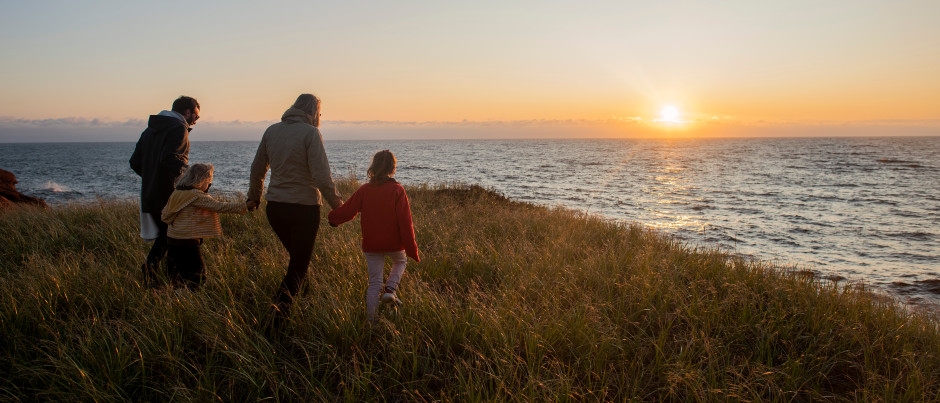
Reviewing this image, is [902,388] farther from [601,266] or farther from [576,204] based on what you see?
[576,204]

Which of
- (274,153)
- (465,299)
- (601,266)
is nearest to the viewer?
(274,153)

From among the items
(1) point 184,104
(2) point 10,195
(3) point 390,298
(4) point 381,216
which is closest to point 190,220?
(1) point 184,104

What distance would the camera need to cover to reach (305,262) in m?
4.55

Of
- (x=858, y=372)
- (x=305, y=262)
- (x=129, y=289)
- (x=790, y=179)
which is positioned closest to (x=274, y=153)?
(x=305, y=262)

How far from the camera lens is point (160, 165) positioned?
514 centimetres

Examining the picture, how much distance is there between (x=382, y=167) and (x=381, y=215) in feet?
1.41

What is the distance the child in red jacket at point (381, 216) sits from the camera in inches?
176

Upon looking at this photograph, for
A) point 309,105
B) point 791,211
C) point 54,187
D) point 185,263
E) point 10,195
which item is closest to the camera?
point 309,105

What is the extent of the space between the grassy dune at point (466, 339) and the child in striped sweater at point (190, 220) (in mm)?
269

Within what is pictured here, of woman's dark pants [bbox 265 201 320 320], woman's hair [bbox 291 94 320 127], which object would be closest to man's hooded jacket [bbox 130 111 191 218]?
woman's dark pants [bbox 265 201 320 320]

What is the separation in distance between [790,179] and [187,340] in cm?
3684

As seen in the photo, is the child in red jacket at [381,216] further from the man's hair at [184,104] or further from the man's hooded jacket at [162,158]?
the man's hair at [184,104]

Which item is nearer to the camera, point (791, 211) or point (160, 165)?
point (160, 165)

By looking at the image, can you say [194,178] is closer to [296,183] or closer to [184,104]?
[184,104]
